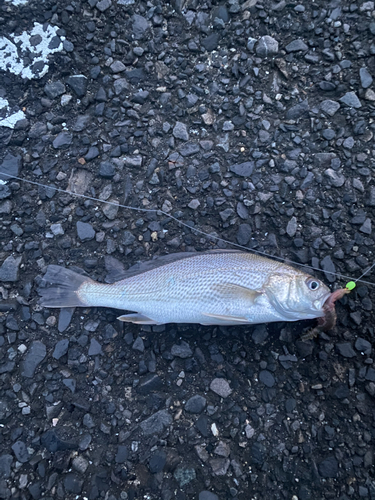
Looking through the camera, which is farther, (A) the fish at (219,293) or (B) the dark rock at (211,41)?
(B) the dark rock at (211,41)

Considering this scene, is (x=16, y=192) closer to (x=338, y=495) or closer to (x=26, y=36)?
(x=26, y=36)

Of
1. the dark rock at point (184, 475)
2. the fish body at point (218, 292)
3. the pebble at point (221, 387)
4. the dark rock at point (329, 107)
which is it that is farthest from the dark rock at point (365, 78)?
the dark rock at point (184, 475)

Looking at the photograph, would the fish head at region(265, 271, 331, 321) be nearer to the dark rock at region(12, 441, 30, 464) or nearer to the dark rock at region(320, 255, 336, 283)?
the dark rock at region(320, 255, 336, 283)

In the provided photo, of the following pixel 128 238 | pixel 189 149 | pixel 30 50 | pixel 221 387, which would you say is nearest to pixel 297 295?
pixel 221 387

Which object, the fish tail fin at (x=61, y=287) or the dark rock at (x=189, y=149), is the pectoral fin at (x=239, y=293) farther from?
the dark rock at (x=189, y=149)

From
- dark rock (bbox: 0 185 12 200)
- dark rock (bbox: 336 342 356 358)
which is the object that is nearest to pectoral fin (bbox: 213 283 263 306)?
dark rock (bbox: 336 342 356 358)

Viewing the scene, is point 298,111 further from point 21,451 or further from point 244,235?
point 21,451

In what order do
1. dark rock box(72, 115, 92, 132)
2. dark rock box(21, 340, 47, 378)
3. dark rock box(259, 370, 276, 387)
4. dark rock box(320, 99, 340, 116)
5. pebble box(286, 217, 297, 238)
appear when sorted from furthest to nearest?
dark rock box(72, 115, 92, 132) < dark rock box(320, 99, 340, 116) < pebble box(286, 217, 297, 238) < dark rock box(21, 340, 47, 378) < dark rock box(259, 370, 276, 387)
